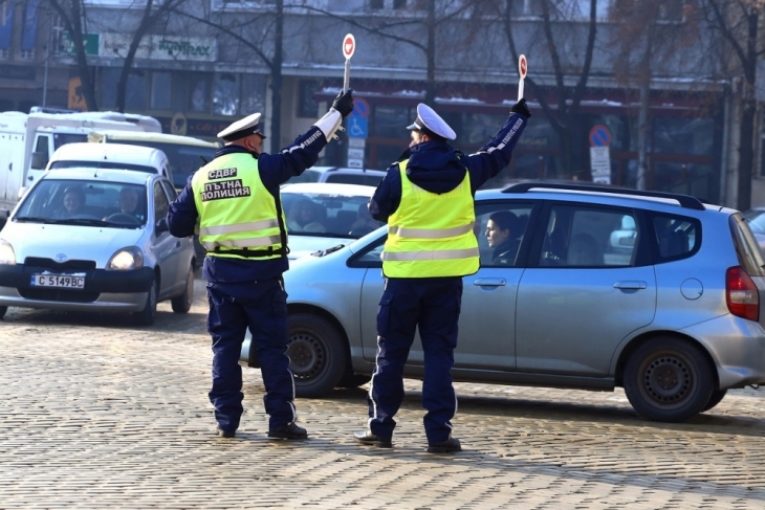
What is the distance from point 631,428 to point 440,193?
2511 millimetres

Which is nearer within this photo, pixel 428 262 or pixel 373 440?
pixel 428 262

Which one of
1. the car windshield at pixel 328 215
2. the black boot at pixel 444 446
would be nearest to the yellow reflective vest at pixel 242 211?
the black boot at pixel 444 446

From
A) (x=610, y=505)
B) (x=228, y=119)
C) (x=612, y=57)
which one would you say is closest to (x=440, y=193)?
(x=610, y=505)

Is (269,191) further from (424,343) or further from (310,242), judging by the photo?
(310,242)

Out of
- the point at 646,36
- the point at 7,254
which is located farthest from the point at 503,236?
the point at 646,36

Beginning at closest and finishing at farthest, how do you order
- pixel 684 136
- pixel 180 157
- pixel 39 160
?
pixel 39 160 < pixel 180 157 < pixel 684 136

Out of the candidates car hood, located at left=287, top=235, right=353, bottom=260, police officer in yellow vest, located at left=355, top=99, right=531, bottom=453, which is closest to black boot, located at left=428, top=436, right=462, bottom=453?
police officer in yellow vest, located at left=355, top=99, right=531, bottom=453

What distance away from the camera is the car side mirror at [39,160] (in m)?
26.8

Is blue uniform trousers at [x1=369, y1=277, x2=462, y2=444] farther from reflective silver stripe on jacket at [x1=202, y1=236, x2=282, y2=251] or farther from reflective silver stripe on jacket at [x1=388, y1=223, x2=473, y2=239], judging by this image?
reflective silver stripe on jacket at [x1=202, y1=236, x2=282, y2=251]

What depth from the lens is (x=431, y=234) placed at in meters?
8.16

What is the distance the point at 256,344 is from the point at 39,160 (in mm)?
19337

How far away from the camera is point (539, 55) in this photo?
133 feet

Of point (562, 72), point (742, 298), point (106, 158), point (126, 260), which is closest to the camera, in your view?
point (742, 298)

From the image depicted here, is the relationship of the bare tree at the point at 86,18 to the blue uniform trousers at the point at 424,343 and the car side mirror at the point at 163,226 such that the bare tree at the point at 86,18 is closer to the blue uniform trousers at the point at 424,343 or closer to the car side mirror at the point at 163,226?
the car side mirror at the point at 163,226
